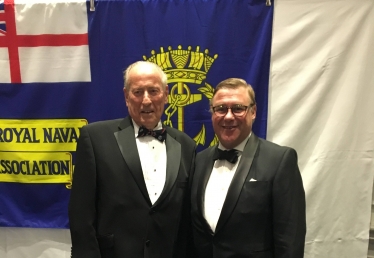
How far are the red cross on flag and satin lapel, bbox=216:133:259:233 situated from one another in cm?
124

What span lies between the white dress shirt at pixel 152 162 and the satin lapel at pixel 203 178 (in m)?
0.16

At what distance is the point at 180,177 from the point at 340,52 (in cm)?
125

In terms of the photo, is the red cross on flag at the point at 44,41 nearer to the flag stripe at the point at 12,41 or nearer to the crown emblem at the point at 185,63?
the flag stripe at the point at 12,41

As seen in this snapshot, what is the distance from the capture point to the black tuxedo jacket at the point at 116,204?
4.76ft

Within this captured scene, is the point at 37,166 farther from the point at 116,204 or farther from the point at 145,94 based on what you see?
the point at 145,94

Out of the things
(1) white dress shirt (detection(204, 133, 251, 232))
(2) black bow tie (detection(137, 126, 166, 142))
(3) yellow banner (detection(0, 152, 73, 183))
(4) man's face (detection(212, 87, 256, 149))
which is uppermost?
(4) man's face (detection(212, 87, 256, 149))

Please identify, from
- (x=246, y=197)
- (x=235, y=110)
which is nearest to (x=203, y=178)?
(x=246, y=197)

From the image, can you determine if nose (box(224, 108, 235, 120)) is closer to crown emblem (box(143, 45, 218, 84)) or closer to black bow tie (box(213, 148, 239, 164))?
black bow tie (box(213, 148, 239, 164))

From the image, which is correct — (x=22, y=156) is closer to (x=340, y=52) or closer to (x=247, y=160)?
(x=247, y=160)

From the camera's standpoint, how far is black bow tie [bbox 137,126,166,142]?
5.02 ft

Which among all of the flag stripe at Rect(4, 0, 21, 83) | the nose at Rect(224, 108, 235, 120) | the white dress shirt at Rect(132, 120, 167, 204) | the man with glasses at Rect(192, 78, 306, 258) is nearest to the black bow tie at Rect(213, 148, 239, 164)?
the man with glasses at Rect(192, 78, 306, 258)

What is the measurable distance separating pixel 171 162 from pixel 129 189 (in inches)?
8.6

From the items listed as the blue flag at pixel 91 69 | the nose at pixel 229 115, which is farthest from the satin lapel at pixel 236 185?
the blue flag at pixel 91 69

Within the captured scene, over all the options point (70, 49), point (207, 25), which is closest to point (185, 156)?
point (207, 25)
